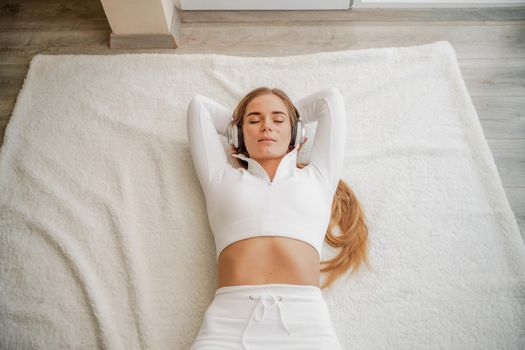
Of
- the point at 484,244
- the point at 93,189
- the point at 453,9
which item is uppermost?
the point at 453,9

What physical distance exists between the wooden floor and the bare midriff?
1.09m

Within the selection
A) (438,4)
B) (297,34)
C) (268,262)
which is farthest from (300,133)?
(438,4)

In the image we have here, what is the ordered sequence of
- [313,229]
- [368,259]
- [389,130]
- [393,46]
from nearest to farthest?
[313,229]
[368,259]
[389,130]
[393,46]

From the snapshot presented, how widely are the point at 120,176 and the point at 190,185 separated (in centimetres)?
27

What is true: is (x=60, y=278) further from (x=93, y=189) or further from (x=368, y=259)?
(x=368, y=259)

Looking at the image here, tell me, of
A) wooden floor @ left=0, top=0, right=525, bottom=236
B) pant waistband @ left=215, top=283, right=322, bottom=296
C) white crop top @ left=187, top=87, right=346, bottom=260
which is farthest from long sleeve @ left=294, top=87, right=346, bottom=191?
wooden floor @ left=0, top=0, right=525, bottom=236

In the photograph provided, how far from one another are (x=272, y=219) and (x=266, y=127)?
29 centimetres

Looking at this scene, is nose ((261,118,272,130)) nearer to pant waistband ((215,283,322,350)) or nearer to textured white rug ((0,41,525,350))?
textured white rug ((0,41,525,350))

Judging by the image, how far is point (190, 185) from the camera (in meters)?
1.32

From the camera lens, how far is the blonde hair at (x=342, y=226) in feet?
3.82

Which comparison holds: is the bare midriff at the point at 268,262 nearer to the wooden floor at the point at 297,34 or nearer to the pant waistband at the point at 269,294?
the pant waistband at the point at 269,294

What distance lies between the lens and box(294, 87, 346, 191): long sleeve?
45.1 inches

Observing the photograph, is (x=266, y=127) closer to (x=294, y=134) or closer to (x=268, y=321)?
(x=294, y=134)

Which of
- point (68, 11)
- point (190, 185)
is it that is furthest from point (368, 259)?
point (68, 11)
